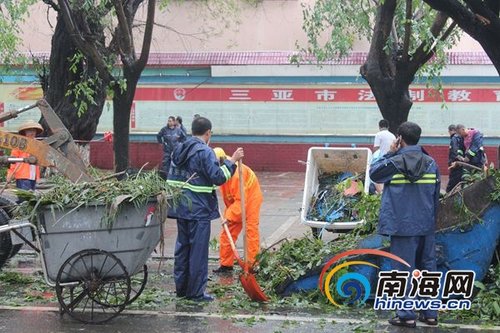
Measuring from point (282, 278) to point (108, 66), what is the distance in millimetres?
6776

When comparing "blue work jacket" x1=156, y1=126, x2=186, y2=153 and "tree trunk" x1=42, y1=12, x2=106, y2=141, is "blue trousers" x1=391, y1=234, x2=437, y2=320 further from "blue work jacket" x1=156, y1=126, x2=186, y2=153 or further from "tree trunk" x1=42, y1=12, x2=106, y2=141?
"blue work jacket" x1=156, y1=126, x2=186, y2=153

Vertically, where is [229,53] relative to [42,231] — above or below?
above

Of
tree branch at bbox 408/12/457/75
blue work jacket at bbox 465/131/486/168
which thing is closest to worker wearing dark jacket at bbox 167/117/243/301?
tree branch at bbox 408/12/457/75

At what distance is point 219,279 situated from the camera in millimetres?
8922

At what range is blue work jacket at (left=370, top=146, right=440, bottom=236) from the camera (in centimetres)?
654

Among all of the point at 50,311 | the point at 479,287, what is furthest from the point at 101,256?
the point at 479,287

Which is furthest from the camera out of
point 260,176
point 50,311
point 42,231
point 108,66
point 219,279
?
point 260,176

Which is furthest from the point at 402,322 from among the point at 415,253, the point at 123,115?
the point at 123,115

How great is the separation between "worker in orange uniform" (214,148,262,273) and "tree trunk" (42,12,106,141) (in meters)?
7.05

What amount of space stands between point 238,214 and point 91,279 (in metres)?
2.56

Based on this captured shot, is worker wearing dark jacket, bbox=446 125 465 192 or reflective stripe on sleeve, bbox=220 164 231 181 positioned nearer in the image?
reflective stripe on sleeve, bbox=220 164 231 181

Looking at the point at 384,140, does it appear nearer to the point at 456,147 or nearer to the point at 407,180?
the point at 456,147

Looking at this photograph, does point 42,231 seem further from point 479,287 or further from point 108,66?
point 108,66

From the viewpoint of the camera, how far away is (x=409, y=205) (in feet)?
21.5
